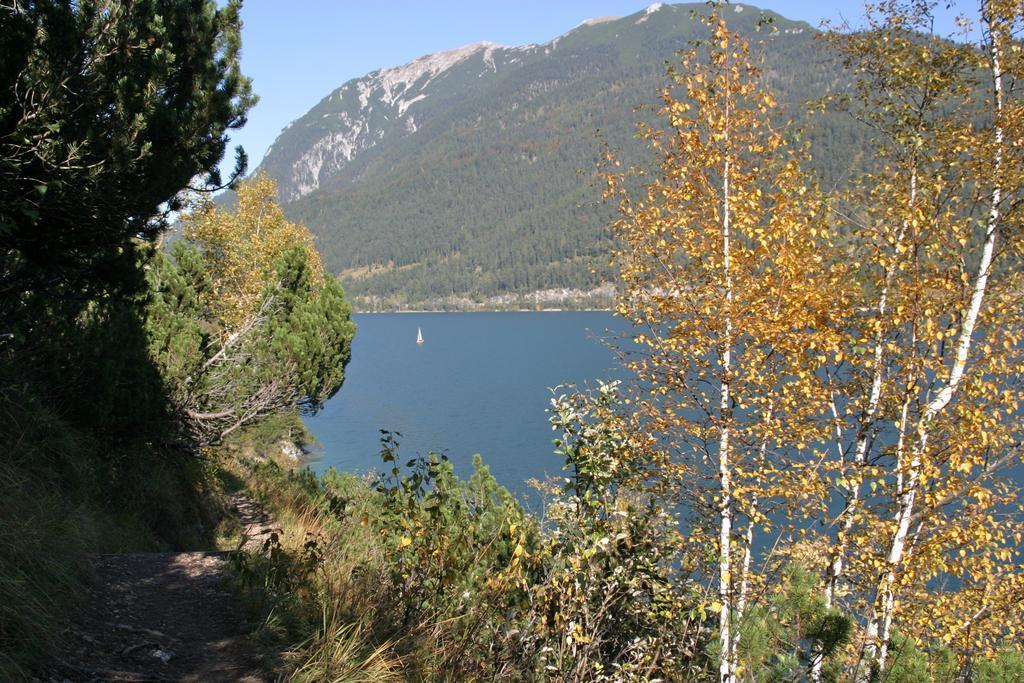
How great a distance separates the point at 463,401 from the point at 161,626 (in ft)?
193

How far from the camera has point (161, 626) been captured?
502 cm

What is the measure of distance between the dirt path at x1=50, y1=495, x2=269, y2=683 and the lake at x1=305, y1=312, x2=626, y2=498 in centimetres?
373

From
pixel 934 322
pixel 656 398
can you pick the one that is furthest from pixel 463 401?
pixel 934 322

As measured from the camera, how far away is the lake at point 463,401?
4134 centimetres

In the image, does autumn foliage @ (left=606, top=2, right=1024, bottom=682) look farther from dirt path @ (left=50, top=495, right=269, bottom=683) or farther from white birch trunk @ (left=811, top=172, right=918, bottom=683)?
dirt path @ (left=50, top=495, right=269, bottom=683)

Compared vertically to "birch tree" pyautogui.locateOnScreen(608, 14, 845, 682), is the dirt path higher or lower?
lower

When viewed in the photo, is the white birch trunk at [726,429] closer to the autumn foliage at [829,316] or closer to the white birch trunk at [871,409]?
the autumn foliage at [829,316]

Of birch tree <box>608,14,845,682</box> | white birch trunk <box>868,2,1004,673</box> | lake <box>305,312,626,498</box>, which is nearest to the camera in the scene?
birch tree <box>608,14,845,682</box>

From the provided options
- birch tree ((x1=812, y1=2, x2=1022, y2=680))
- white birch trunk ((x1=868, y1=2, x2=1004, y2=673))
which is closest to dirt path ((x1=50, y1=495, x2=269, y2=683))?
birch tree ((x1=812, y1=2, x2=1022, y2=680))

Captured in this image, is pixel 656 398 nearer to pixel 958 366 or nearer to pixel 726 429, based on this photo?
pixel 726 429

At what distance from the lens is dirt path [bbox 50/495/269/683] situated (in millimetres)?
4176

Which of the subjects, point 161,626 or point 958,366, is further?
point 958,366

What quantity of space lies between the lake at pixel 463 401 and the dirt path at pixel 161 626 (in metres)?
3.73

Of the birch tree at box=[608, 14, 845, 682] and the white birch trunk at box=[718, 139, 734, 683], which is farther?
the birch tree at box=[608, 14, 845, 682]
